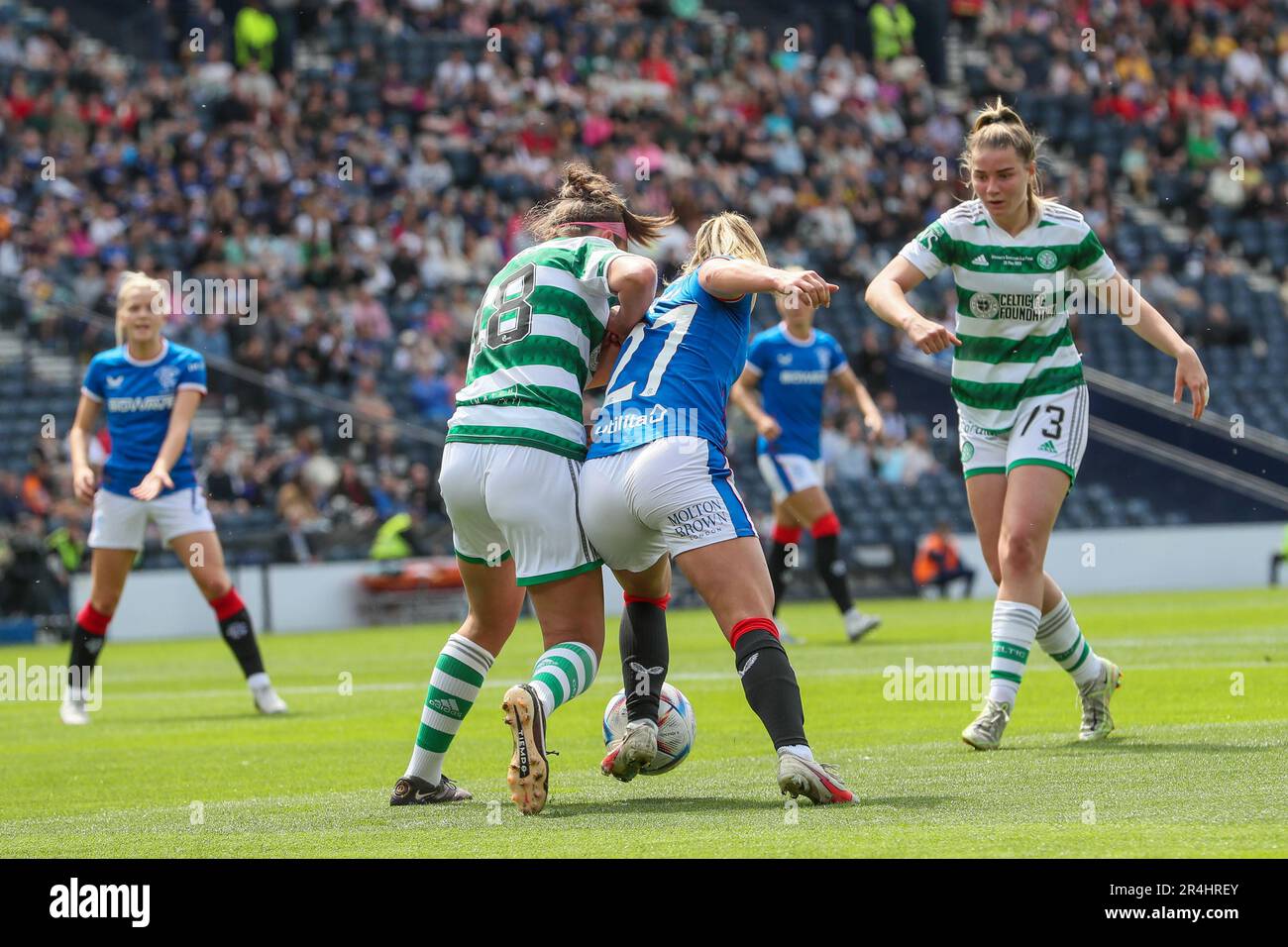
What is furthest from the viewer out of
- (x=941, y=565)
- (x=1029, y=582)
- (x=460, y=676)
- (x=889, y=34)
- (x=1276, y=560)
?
(x=889, y=34)

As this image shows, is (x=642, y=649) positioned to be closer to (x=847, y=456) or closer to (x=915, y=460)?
(x=847, y=456)

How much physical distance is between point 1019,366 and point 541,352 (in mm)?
2357

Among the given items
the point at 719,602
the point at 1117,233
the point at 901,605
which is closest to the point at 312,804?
the point at 719,602

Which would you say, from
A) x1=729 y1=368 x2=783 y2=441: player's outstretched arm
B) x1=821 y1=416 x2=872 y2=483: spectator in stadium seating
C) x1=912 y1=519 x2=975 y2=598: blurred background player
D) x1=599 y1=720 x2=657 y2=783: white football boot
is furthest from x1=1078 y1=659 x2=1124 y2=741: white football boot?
x1=821 y1=416 x2=872 y2=483: spectator in stadium seating

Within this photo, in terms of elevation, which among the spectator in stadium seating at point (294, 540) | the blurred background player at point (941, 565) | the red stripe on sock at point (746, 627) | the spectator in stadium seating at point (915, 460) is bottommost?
the red stripe on sock at point (746, 627)

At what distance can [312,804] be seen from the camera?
6.62m

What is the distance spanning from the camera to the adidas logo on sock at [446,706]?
6.46 meters

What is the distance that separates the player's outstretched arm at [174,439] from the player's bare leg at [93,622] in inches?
17.2

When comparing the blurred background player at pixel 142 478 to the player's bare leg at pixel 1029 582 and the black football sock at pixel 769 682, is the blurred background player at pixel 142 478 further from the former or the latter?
the black football sock at pixel 769 682

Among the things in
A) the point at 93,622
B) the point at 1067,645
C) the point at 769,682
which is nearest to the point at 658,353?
the point at 769,682

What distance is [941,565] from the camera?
73.8 ft

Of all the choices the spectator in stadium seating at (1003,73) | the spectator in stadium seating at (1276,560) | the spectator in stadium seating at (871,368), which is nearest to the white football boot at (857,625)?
the spectator in stadium seating at (1276,560)

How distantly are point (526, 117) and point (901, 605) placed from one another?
10.3m
